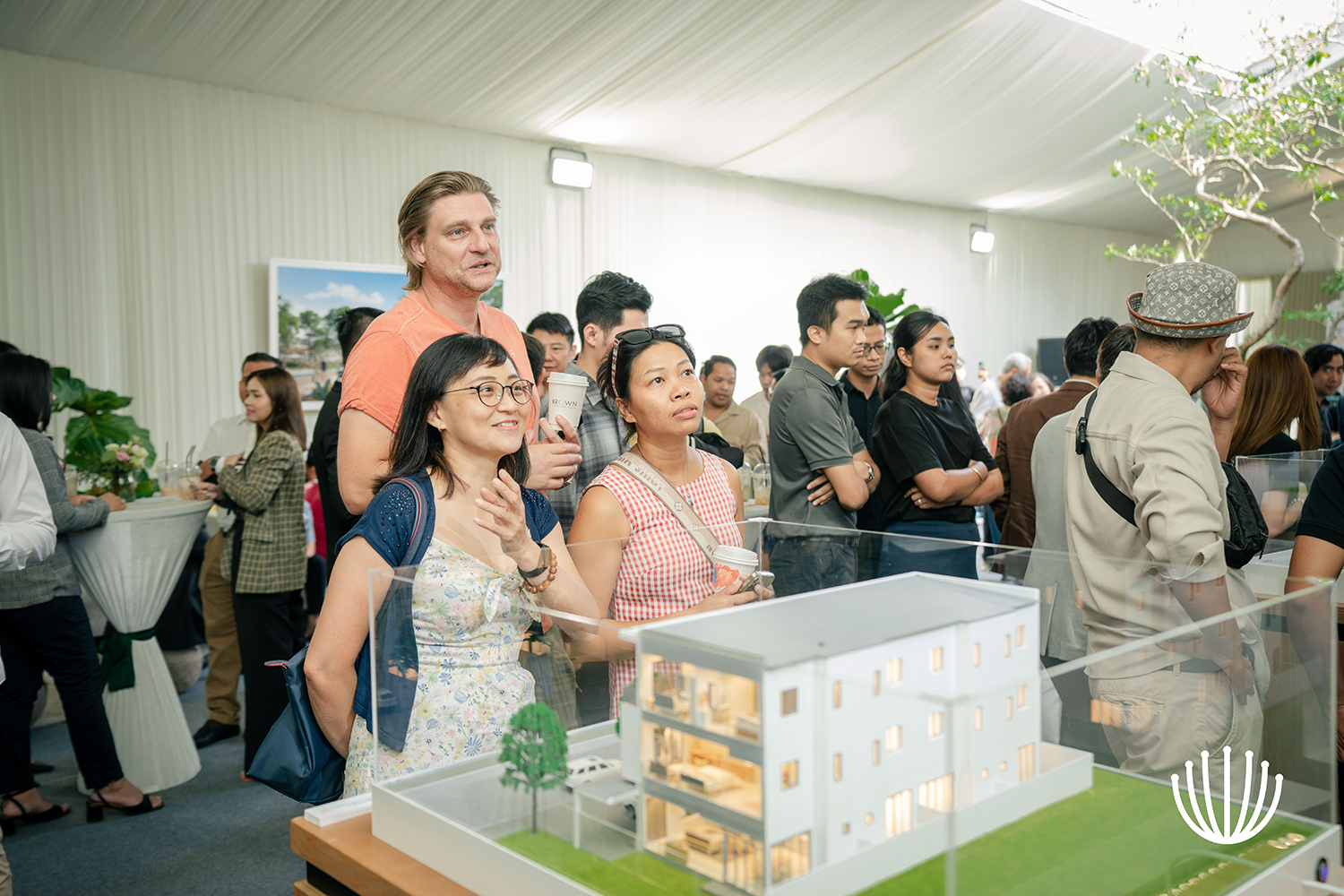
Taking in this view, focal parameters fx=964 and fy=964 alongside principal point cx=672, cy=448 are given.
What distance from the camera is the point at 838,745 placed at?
0.80 meters

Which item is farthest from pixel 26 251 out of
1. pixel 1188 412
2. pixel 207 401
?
pixel 1188 412

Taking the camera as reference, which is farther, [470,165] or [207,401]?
[470,165]

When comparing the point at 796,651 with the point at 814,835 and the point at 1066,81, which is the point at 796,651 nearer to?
the point at 814,835

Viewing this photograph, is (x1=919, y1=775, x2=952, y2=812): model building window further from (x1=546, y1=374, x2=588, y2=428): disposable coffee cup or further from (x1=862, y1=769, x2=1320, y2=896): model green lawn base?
(x1=546, y1=374, x2=588, y2=428): disposable coffee cup

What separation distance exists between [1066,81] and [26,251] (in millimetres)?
8656

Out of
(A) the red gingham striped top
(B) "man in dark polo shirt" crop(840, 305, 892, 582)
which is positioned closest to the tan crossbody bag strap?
(A) the red gingham striped top

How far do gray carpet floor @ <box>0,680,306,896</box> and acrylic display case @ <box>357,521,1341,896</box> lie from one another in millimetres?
2148

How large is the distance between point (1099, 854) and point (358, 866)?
2.74ft

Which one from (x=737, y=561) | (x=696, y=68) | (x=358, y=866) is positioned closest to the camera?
(x=358, y=866)

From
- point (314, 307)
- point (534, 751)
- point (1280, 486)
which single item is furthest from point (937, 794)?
point (314, 307)

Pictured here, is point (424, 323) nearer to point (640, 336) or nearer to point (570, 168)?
point (640, 336)

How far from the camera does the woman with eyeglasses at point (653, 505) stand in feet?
5.37

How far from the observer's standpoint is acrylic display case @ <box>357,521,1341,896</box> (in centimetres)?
80

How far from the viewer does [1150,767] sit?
1009 millimetres
